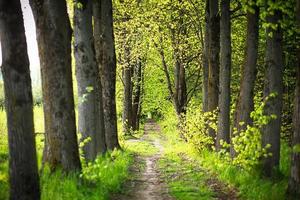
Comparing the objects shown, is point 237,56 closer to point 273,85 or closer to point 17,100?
point 273,85

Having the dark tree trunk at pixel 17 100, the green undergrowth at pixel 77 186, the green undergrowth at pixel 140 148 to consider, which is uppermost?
the dark tree trunk at pixel 17 100

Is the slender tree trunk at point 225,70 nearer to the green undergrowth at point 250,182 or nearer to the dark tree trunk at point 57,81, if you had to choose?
the green undergrowth at point 250,182

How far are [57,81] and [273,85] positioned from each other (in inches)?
199

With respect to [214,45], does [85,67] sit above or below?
below

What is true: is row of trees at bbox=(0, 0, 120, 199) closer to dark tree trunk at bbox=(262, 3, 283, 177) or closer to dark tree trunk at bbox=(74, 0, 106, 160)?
dark tree trunk at bbox=(74, 0, 106, 160)

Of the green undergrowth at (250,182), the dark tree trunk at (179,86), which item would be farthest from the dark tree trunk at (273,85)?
the dark tree trunk at (179,86)

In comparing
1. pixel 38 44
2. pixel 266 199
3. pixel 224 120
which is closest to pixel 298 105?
pixel 266 199

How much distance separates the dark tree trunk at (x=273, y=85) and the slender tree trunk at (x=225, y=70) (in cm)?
359

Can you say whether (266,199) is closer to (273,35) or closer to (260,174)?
(260,174)

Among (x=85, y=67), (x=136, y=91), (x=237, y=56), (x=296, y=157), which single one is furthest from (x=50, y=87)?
(x=136, y=91)

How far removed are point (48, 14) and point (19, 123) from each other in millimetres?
3103

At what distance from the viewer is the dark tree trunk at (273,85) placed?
9875mm

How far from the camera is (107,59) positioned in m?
15.9

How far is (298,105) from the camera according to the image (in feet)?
25.0
